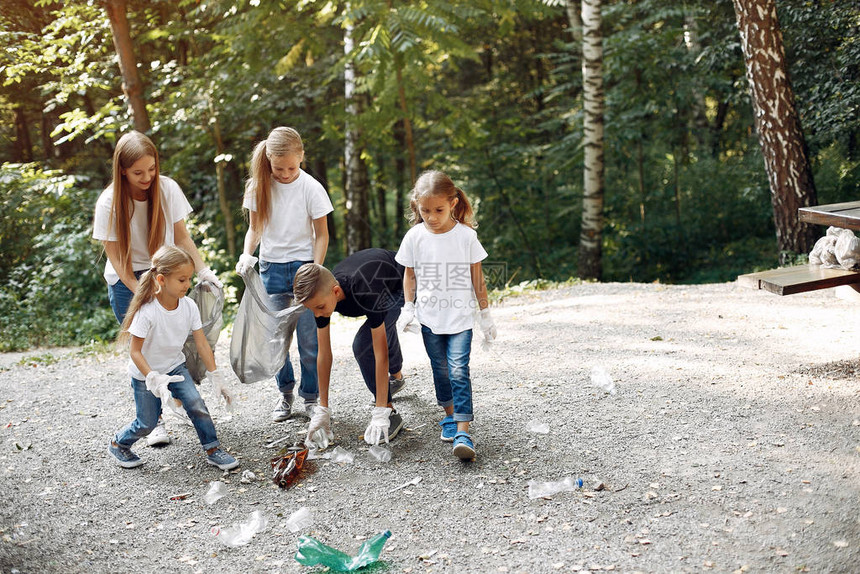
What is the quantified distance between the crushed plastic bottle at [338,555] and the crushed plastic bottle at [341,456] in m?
0.89

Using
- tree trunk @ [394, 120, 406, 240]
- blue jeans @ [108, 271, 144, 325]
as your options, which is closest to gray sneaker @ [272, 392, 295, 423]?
blue jeans @ [108, 271, 144, 325]

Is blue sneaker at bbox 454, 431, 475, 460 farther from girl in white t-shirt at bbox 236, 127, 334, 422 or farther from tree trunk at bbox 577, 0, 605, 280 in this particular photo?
tree trunk at bbox 577, 0, 605, 280

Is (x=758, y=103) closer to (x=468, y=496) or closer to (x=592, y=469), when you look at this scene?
(x=592, y=469)

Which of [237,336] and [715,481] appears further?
[237,336]

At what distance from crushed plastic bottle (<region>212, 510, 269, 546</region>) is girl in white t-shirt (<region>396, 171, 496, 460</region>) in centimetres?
105

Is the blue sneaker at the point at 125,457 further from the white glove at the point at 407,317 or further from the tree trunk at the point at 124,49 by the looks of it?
the tree trunk at the point at 124,49

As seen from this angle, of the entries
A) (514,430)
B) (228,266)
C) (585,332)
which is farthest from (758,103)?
(228,266)

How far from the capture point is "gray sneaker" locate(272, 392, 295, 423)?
459 cm

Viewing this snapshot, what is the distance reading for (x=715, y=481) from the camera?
3385mm

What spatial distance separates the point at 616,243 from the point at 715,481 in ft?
30.0

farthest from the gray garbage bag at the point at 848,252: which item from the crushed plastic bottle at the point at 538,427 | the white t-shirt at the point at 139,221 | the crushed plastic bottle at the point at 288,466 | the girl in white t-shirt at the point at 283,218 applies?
the white t-shirt at the point at 139,221

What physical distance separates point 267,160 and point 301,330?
1038mm

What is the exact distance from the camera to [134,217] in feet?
13.1

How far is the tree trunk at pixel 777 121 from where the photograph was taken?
24.2 feet
